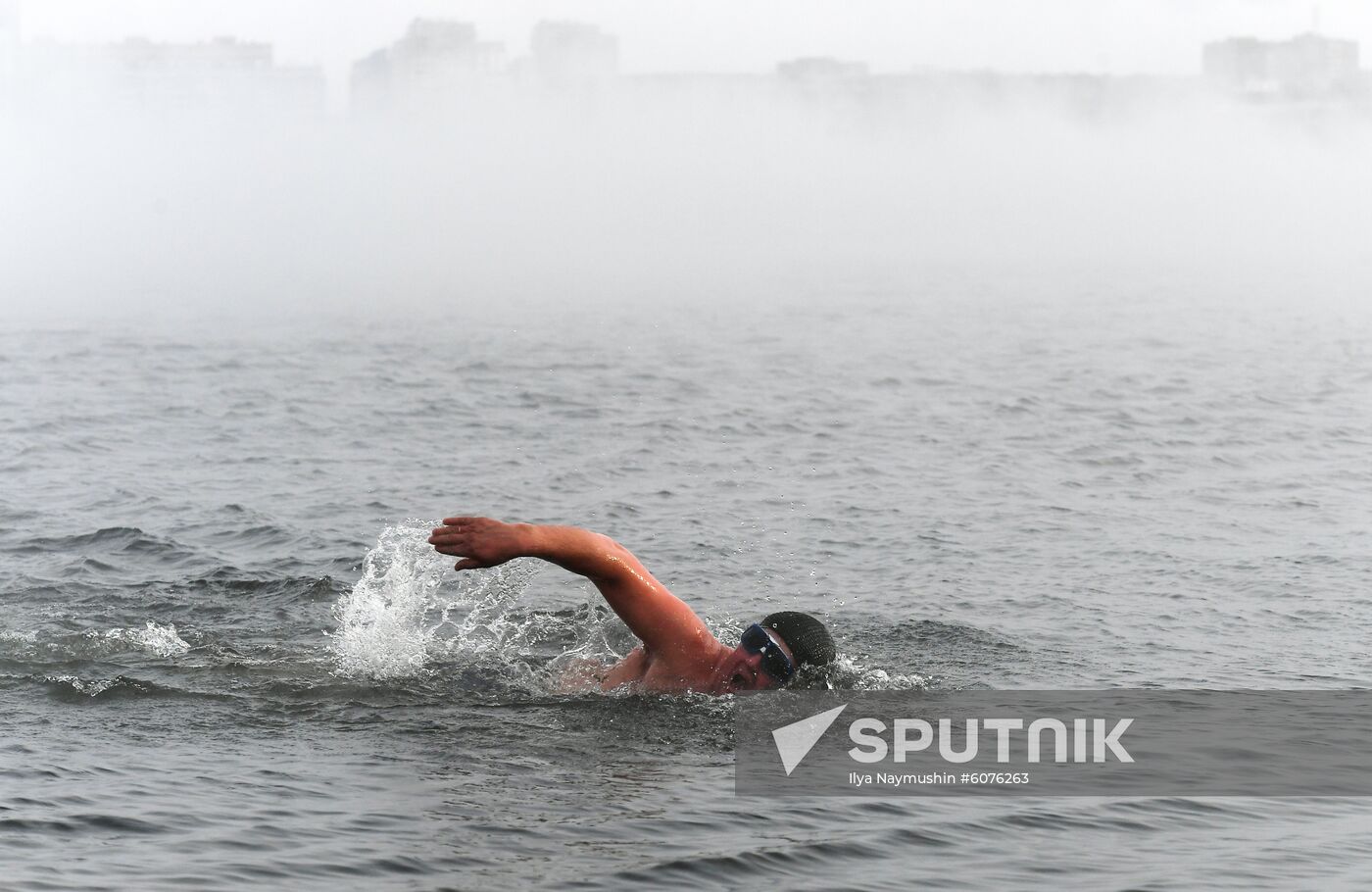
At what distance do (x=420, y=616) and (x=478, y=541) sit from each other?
16.2 ft

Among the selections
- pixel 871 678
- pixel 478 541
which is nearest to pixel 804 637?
pixel 871 678

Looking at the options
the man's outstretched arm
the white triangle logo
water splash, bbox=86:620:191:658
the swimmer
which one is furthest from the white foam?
the white triangle logo

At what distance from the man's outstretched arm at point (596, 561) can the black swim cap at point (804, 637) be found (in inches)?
22.5

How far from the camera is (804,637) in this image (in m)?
10.1

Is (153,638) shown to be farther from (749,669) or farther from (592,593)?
(749,669)

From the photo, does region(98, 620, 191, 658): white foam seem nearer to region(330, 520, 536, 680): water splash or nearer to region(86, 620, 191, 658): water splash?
region(86, 620, 191, 658): water splash

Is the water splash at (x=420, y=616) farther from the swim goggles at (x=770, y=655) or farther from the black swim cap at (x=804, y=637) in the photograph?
the black swim cap at (x=804, y=637)

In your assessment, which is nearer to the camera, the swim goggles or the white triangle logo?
the white triangle logo

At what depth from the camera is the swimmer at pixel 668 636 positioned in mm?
9359

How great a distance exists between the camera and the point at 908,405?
88.8 ft

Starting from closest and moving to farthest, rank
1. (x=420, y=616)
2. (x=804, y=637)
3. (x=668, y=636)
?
(x=804, y=637), (x=668, y=636), (x=420, y=616)

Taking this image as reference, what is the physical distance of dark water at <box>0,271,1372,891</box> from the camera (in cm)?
834

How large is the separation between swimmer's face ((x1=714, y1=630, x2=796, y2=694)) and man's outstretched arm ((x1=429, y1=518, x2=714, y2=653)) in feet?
0.82

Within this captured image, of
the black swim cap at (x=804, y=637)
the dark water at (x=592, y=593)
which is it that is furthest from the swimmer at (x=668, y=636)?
the dark water at (x=592, y=593)
